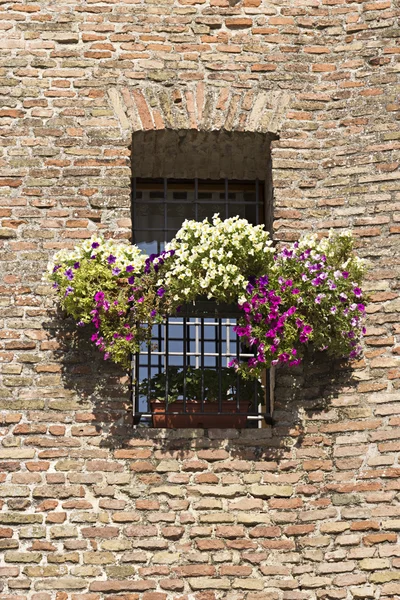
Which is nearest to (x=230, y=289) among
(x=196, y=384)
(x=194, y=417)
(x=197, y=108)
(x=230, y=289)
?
(x=230, y=289)

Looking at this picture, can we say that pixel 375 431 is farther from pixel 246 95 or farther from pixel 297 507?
pixel 246 95

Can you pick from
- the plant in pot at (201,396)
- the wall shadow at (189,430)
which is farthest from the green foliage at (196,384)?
the wall shadow at (189,430)

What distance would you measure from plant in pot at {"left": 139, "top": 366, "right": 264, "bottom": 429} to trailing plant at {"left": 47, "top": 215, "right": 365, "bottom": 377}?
35cm

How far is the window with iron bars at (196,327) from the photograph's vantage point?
26.1 ft

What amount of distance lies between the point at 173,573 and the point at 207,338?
6.37ft

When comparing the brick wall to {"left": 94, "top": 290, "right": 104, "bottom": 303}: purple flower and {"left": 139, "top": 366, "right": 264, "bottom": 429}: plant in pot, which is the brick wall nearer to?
{"left": 139, "top": 366, "right": 264, "bottom": 429}: plant in pot

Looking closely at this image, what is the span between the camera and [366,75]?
860cm

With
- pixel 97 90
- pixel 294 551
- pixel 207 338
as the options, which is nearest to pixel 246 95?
pixel 97 90

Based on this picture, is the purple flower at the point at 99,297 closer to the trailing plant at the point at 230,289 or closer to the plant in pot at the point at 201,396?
the trailing plant at the point at 230,289

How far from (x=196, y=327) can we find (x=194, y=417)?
111 centimetres

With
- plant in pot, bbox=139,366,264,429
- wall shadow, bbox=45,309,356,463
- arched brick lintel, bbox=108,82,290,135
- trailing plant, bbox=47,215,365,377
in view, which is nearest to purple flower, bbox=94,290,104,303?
trailing plant, bbox=47,215,365,377

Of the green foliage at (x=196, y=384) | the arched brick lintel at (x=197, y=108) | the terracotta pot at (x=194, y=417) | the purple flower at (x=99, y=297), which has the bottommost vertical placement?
the terracotta pot at (x=194, y=417)

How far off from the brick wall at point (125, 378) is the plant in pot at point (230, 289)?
317 mm

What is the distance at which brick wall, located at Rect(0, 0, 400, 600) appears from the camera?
24.6 feet
